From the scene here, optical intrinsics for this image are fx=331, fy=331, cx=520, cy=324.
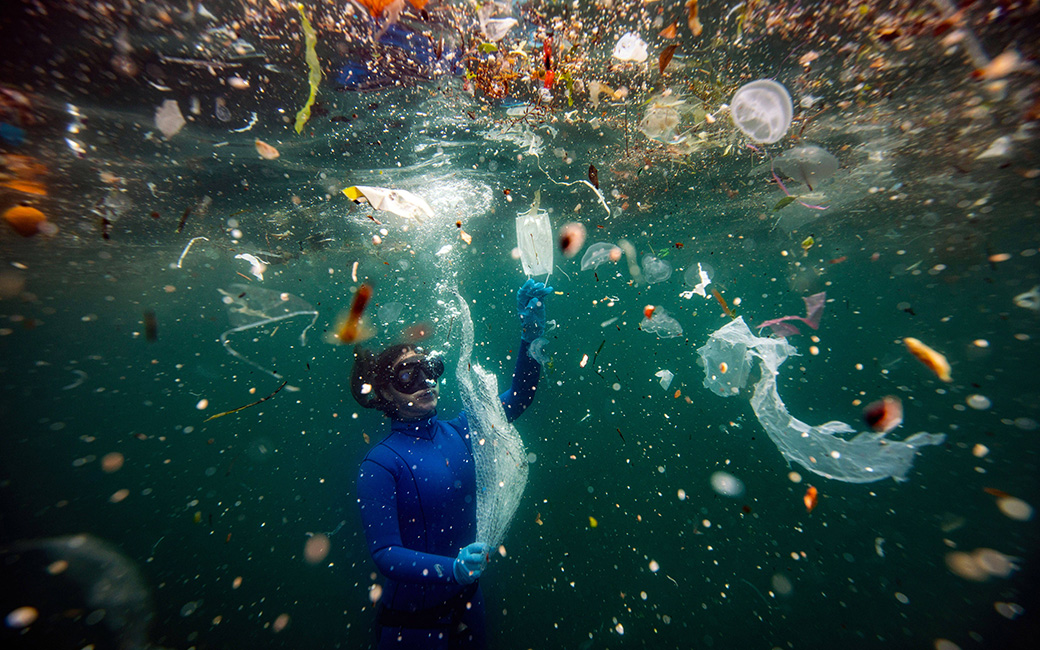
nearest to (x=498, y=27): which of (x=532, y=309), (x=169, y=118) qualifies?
(x=532, y=309)

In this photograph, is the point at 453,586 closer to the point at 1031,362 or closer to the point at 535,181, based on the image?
the point at 535,181

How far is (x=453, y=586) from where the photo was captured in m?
3.47

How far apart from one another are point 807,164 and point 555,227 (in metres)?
7.75

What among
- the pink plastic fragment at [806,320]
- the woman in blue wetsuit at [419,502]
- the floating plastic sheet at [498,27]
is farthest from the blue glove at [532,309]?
the pink plastic fragment at [806,320]

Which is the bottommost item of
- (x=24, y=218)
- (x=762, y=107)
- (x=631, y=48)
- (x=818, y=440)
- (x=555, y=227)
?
(x=818, y=440)

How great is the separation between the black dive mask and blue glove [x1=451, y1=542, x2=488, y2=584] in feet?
5.49

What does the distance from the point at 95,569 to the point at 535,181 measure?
15932 mm

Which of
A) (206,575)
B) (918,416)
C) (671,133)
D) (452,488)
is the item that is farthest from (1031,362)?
(206,575)

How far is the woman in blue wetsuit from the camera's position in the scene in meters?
3.06

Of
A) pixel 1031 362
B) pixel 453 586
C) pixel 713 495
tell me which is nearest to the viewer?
pixel 453 586

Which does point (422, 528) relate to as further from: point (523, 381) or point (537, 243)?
point (537, 243)

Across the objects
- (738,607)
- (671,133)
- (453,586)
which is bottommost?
(738,607)

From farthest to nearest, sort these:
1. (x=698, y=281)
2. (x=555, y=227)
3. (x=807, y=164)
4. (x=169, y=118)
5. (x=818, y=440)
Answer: (x=555, y=227), (x=807, y=164), (x=698, y=281), (x=169, y=118), (x=818, y=440)

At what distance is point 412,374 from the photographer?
12.1 ft
